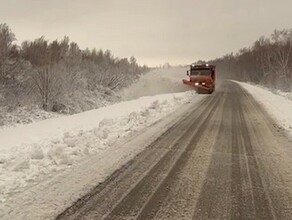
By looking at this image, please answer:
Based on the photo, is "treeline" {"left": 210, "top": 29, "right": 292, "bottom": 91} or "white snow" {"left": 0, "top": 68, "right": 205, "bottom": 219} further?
"treeline" {"left": 210, "top": 29, "right": 292, "bottom": 91}

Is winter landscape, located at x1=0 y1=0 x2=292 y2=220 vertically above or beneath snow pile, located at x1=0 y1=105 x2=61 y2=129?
above

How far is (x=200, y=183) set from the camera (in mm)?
6730

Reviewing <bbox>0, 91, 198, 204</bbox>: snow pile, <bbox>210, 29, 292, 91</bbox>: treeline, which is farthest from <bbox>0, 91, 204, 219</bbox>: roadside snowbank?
<bbox>210, 29, 292, 91</bbox>: treeline

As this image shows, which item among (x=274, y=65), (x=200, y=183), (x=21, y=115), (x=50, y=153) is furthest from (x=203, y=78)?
(x=274, y=65)

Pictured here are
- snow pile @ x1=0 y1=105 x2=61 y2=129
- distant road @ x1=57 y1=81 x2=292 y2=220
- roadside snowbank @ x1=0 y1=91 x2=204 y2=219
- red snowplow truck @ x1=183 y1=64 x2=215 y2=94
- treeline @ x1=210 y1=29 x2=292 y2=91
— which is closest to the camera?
distant road @ x1=57 y1=81 x2=292 y2=220

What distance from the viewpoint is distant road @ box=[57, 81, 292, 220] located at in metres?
5.26

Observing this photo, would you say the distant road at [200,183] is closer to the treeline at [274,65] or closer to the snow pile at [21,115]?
the snow pile at [21,115]

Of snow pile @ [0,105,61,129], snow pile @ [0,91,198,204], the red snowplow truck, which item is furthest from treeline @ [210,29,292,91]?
snow pile @ [0,91,198,204]

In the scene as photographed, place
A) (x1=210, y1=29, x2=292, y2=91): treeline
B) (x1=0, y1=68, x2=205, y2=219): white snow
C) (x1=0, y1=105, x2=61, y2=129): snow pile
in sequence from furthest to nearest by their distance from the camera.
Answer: (x1=210, y1=29, x2=292, y2=91): treeline, (x1=0, y1=105, x2=61, y2=129): snow pile, (x1=0, y1=68, x2=205, y2=219): white snow

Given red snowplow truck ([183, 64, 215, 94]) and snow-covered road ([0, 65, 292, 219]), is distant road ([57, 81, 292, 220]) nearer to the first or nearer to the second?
snow-covered road ([0, 65, 292, 219])

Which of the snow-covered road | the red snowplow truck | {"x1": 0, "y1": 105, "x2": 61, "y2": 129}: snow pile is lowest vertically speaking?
{"x1": 0, "y1": 105, "x2": 61, "y2": 129}: snow pile

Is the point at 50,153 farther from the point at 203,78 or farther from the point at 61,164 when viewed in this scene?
the point at 203,78

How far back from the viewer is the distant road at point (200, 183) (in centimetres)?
526

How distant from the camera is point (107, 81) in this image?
69.6 meters
